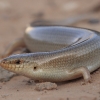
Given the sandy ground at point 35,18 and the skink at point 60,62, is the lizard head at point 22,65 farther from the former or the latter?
the sandy ground at point 35,18

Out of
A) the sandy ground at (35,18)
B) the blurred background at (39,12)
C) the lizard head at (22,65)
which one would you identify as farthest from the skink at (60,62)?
the blurred background at (39,12)

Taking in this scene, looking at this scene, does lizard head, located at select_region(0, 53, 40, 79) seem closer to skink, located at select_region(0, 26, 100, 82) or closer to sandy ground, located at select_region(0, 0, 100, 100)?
skink, located at select_region(0, 26, 100, 82)

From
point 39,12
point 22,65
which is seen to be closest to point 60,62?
point 22,65

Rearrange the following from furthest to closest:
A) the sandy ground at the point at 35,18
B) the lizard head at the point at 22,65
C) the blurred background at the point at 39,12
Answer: the blurred background at the point at 39,12
the lizard head at the point at 22,65
the sandy ground at the point at 35,18

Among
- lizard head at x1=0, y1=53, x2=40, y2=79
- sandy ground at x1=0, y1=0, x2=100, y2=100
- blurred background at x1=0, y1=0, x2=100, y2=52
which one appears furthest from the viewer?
blurred background at x1=0, y1=0, x2=100, y2=52

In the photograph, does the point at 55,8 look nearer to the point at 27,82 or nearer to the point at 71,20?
the point at 71,20

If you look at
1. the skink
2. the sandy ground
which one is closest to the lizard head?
the skink

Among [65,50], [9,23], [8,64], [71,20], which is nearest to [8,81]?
[8,64]

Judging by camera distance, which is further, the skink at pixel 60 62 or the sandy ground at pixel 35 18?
the skink at pixel 60 62
